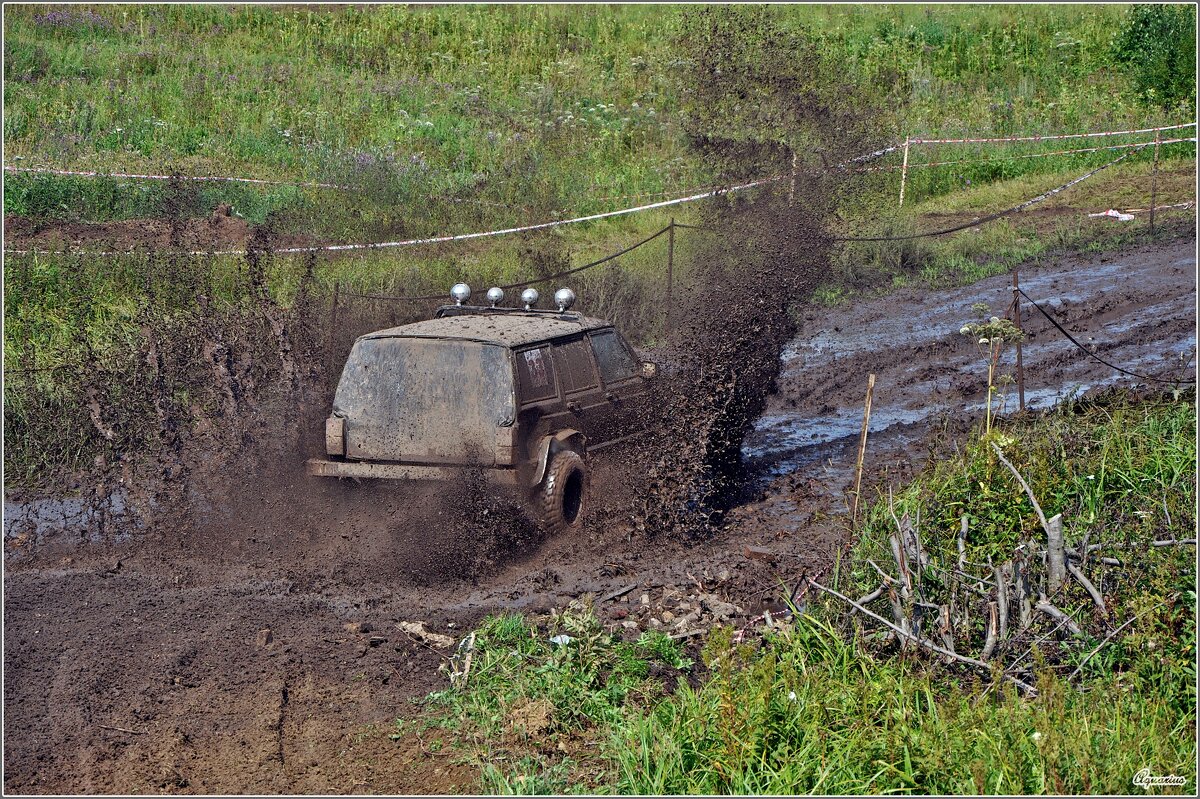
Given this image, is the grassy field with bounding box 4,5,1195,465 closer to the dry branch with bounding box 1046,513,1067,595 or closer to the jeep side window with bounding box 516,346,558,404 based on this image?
the jeep side window with bounding box 516,346,558,404

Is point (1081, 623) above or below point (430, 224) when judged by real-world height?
below

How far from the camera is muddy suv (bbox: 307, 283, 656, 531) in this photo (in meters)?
8.94

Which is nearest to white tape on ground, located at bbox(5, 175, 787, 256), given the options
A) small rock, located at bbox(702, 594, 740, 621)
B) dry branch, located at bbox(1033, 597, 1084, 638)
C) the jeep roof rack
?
the jeep roof rack

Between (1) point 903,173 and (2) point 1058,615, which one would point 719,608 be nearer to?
(2) point 1058,615

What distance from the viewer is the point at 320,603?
829 cm

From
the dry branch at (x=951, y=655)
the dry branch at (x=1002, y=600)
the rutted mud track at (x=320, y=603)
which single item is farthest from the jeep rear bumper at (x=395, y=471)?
the dry branch at (x=1002, y=600)

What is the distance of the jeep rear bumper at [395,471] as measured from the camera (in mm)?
8883

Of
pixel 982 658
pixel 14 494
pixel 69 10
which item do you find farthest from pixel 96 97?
pixel 982 658

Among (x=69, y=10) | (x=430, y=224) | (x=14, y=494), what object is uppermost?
(x=69, y=10)

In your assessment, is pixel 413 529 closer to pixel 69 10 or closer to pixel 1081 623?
pixel 1081 623

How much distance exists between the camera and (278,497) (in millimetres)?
9953

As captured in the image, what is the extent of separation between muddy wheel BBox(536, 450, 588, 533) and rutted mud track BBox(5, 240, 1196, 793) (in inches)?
6.4

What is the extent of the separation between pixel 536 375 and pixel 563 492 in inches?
35.3

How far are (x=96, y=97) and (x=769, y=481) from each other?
52.1 feet
